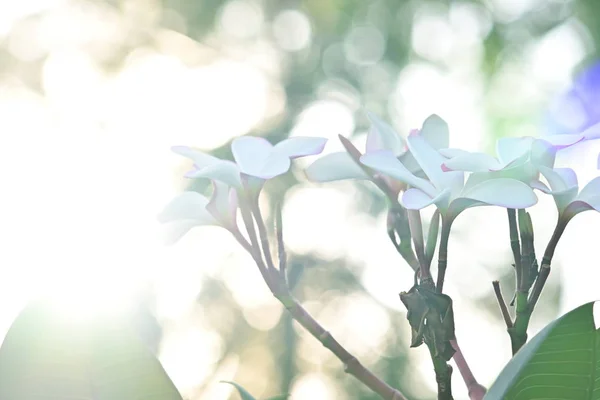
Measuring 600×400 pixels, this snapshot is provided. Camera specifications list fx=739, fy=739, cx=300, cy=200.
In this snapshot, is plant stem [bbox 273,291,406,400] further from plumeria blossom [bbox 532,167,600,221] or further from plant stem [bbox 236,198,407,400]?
plumeria blossom [bbox 532,167,600,221]

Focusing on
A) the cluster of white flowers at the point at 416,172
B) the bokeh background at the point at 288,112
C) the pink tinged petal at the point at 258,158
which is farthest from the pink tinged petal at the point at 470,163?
the bokeh background at the point at 288,112

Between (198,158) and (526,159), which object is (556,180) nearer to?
(526,159)

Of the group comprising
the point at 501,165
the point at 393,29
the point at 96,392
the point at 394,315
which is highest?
the point at 501,165

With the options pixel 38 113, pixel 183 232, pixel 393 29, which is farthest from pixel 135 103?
pixel 183 232

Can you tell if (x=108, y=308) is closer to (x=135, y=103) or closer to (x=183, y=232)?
(x=183, y=232)

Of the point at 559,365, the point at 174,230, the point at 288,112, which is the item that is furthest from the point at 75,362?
the point at 288,112

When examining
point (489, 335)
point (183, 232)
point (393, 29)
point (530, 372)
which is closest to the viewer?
point (530, 372)

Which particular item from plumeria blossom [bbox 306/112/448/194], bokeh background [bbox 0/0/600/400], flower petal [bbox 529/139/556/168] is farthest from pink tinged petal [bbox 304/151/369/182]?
bokeh background [bbox 0/0/600/400]
